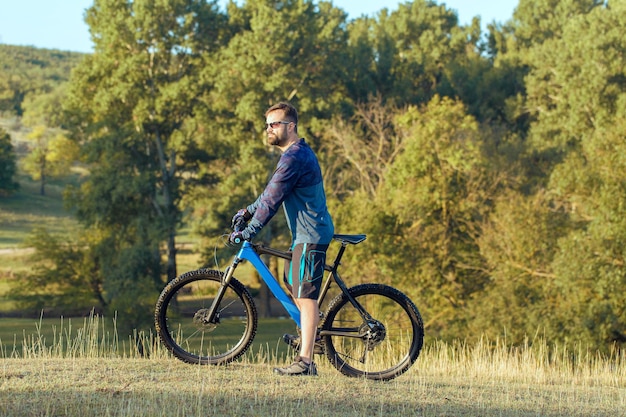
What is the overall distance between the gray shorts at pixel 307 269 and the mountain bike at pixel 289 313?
1.01 feet

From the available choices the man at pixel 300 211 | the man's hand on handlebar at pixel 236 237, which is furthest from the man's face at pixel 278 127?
the man's hand on handlebar at pixel 236 237

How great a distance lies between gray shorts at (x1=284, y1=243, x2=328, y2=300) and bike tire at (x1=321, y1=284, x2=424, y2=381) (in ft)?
1.55

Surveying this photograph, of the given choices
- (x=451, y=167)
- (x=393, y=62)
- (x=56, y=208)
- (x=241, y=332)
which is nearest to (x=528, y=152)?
(x=451, y=167)

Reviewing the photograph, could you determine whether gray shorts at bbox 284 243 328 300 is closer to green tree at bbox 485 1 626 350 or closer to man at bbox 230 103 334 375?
man at bbox 230 103 334 375

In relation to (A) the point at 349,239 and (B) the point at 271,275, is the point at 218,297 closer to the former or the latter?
(B) the point at 271,275

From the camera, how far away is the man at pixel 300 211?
23.3 ft

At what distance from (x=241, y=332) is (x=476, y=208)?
83.2 ft

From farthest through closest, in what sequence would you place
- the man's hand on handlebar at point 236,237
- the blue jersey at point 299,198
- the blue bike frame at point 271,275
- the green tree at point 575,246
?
the green tree at point 575,246, the blue bike frame at point 271,275, the man's hand on handlebar at point 236,237, the blue jersey at point 299,198

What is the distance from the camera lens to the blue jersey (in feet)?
23.2

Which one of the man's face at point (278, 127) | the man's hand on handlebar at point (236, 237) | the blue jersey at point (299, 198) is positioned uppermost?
the man's face at point (278, 127)

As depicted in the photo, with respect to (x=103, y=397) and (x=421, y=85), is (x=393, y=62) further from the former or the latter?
(x=103, y=397)

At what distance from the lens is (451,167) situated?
108 feet

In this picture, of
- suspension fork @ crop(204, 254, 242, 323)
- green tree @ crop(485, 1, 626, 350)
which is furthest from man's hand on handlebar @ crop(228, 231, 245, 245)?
green tree @ crop(485, 1, 626, 350)

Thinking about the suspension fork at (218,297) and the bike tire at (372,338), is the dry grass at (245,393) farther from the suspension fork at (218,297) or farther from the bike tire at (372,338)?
the suspension fork at (218,297)
